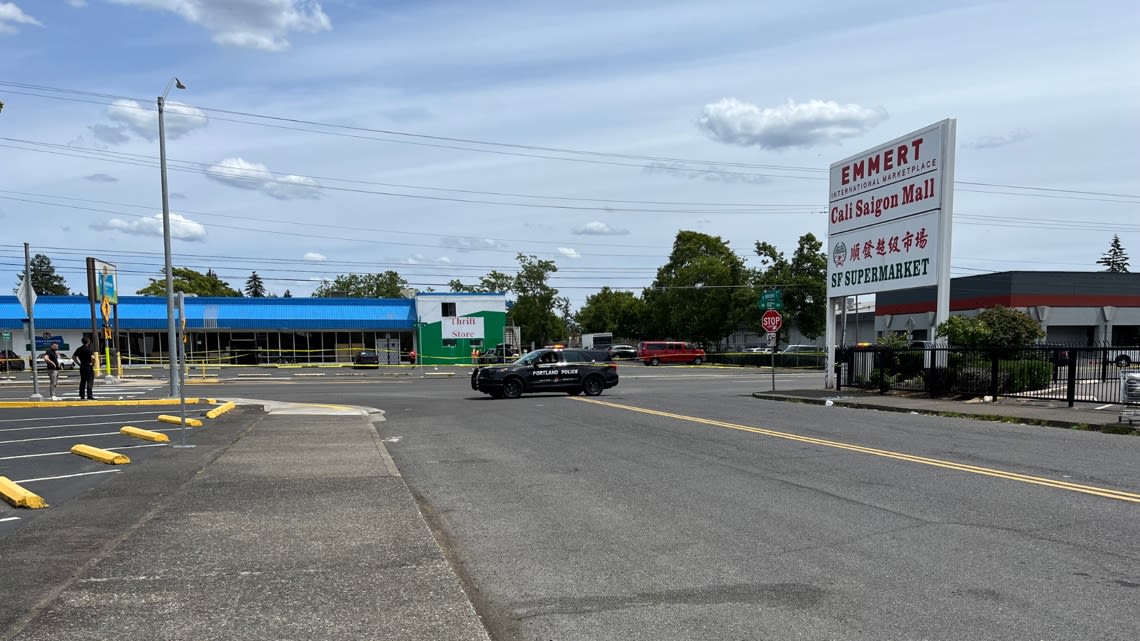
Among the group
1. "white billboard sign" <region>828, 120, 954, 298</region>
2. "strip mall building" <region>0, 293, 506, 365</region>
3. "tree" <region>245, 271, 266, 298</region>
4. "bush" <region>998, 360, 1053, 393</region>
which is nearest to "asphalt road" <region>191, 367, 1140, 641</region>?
"bush" <region>998, 360, 1053, 393</region>

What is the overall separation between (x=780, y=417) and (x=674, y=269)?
66.0 meters

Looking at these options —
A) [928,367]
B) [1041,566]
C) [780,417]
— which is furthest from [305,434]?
[928,367]

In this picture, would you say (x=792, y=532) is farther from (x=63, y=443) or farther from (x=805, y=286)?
(x=805, y=286)

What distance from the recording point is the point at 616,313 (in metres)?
107

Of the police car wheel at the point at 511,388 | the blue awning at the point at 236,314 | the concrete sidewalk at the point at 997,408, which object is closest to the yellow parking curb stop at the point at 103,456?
the police car wheel at the point at 511,388

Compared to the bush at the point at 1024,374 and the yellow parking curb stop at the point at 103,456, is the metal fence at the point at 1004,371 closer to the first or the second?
the bush at the point at 1024,374

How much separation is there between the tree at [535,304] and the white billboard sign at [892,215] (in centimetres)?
6875

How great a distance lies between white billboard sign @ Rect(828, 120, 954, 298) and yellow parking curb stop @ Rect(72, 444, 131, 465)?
805 inches

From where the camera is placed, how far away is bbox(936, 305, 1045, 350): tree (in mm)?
22891

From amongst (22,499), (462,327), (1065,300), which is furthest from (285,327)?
(1065,300)

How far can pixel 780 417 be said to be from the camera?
17.9m

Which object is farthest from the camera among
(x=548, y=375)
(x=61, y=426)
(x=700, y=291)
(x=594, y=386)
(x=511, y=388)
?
(x=700, y=291)

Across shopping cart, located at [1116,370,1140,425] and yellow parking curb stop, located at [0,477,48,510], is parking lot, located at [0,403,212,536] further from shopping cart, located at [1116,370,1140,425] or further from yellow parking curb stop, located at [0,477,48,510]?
shopping cart, located at [1116,370,1140,425]

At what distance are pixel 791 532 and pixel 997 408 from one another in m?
14.4
